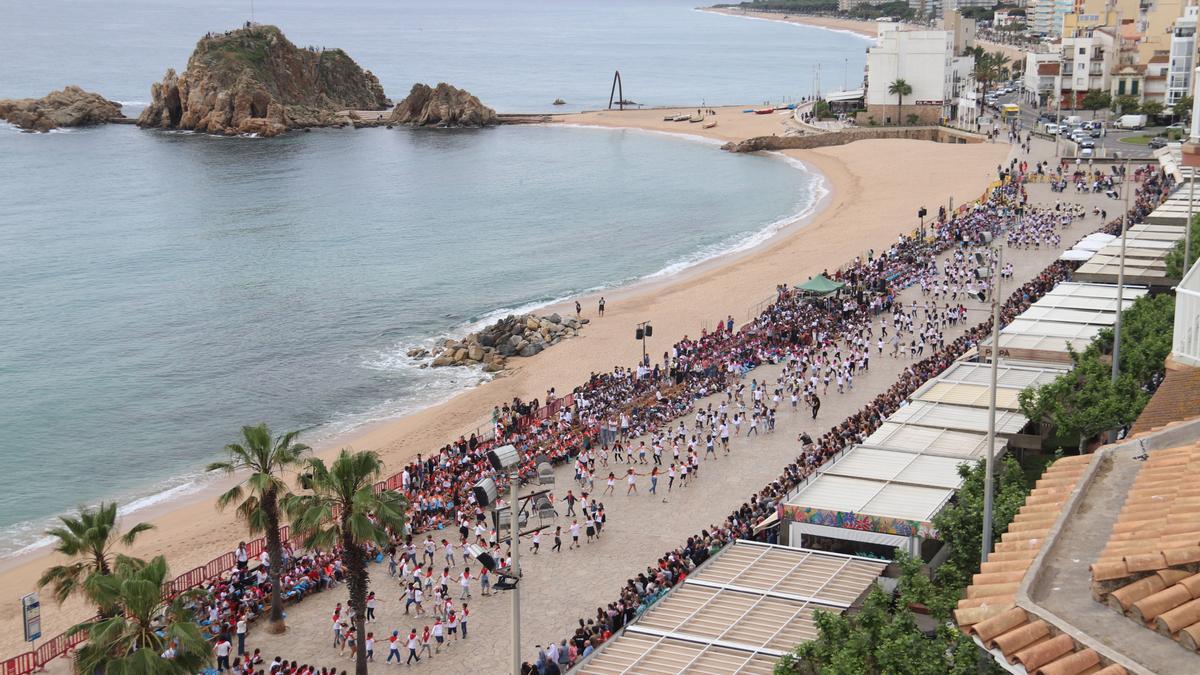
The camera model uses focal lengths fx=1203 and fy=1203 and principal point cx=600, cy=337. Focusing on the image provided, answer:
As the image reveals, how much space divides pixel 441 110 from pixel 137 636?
396 ft

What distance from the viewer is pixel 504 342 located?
47656mm

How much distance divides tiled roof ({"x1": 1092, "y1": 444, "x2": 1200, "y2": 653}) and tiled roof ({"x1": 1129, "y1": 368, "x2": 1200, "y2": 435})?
17.3 ft

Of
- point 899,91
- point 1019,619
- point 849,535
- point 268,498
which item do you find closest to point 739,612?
point 849,535

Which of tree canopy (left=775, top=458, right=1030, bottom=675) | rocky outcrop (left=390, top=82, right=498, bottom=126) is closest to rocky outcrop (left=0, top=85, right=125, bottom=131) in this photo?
rocky outcrop (left=390, top=82, right=498, bottom=126)

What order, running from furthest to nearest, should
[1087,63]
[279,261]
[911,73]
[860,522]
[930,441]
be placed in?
[1087,63] < [911,73] < [279,261] < [930,441] < [860,522]

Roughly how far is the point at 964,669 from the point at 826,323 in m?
29.9

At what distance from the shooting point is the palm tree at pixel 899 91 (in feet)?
345

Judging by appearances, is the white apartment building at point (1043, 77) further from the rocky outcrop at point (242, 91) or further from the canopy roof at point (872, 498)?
the canopy roof at point (872, 498)

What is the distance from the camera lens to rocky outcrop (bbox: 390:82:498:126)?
133 m

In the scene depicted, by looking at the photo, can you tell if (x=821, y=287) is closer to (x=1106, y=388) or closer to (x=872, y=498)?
(x=1106, y=388)

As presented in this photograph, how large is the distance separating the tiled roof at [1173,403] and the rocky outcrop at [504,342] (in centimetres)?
2959

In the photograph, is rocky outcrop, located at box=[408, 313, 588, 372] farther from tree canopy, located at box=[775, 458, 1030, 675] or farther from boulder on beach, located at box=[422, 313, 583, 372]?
tree canopy, located at box=[775, 458, 1030, 675]

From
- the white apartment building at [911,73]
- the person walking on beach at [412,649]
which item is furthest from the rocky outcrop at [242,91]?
the person walking on beach at [412,649]

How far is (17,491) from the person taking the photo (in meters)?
34.7
